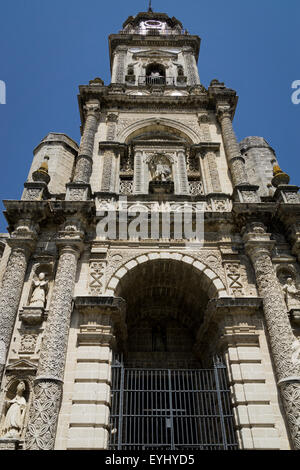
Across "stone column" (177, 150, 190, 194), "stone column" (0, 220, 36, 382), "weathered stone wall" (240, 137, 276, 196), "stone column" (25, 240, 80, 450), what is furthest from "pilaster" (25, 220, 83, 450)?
"weathered stone wall" (240, 137, 276, 196)

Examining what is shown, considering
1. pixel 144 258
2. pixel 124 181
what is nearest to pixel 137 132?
pixel 124 181

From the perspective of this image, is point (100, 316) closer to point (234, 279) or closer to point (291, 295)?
point (234, 279)

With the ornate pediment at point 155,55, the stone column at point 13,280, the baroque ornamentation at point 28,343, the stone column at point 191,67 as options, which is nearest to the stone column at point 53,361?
the baroque ornamentation at point 28,343

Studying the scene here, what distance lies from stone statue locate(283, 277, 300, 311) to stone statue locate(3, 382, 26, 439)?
24.0 feet

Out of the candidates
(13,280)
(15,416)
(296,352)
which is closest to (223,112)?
(296,352)

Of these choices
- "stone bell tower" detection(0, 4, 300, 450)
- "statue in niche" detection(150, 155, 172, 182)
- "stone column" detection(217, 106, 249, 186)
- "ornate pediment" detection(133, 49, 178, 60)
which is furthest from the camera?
"ornate pediment" detection(133, 49, 178, 60)

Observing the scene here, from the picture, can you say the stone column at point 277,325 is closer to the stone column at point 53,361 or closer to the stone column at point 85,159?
the stone column at point 53,361

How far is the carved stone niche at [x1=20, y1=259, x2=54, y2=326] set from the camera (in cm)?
971

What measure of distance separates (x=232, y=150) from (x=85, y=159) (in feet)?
19.7

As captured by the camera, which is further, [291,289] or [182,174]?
[182,174]

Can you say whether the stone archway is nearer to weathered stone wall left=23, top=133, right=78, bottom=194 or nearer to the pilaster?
the pilaster

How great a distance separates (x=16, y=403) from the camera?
8297mm

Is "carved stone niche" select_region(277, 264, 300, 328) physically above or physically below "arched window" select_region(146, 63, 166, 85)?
below
